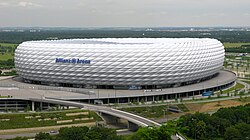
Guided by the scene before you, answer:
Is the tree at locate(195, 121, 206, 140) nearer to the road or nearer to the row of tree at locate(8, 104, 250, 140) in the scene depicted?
the row of tree at locate(8, 104, 250, 140)

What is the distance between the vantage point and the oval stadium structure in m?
93.5

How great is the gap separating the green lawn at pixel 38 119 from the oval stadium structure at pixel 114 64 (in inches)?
793

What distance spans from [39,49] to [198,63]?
40147 mm

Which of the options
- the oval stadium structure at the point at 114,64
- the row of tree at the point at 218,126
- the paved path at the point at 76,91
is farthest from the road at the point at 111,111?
the oval stadium structure at the point at 114,64

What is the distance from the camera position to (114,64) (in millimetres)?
93250

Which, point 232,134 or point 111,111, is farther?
point 111,111

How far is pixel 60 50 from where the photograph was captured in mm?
97562

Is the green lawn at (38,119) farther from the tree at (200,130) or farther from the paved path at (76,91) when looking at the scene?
the tree at (200,130)

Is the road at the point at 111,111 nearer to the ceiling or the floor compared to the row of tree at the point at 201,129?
nearer to the floor

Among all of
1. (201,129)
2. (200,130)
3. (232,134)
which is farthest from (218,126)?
(232,134)

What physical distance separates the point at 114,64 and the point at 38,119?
26.9 metres

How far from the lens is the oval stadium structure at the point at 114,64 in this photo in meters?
93.5

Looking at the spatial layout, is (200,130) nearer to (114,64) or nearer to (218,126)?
(218,126)

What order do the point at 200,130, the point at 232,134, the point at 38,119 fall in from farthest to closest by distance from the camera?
the point at 38,119 < the point at 200,130 < the point at 232,134
